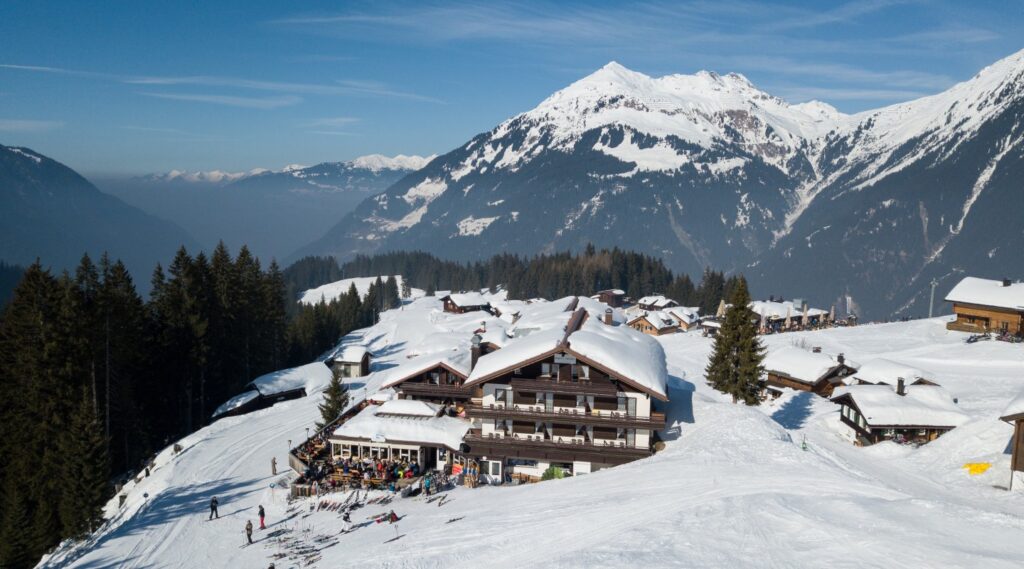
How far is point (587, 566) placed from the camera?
63.8 feet

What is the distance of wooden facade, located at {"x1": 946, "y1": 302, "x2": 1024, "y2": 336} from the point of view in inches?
2936

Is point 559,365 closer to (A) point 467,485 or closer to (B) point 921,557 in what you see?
(A) point 467,485

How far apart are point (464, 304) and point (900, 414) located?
94872 millimetres

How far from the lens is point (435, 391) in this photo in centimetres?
4544

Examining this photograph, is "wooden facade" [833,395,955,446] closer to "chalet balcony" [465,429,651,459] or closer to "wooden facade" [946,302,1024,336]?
"chalet balcony" [465,429,651,459]

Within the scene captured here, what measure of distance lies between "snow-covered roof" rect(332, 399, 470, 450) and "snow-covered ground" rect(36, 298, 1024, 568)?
5.30m

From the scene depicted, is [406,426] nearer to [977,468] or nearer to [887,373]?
[977,468]

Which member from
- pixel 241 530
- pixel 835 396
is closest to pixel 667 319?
pixel 835 396

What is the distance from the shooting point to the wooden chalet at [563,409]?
35.8m

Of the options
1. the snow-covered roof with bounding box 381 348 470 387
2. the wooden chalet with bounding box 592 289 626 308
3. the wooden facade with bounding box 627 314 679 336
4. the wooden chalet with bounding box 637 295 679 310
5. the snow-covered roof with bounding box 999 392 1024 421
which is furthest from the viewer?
the wooden chalet with bounding box 592 289 626 308

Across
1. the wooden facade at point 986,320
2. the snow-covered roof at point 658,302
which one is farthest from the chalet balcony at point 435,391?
the snow-covered roof at point 658,302

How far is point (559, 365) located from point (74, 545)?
27.9 metres

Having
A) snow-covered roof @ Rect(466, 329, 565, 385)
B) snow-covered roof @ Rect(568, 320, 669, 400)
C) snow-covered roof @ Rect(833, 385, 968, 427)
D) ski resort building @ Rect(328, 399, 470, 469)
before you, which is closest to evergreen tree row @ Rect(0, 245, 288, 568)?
ski resort building @ Rect(328, 399, 470, 469)

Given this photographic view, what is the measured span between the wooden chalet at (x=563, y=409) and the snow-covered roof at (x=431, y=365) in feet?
24.2
